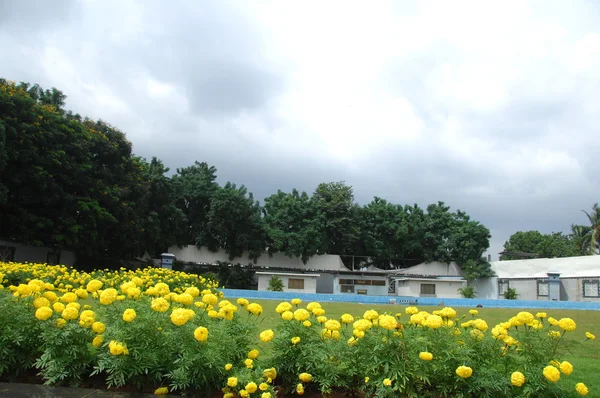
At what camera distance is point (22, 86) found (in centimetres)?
2688

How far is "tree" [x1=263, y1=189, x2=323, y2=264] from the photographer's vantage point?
39.0 meters

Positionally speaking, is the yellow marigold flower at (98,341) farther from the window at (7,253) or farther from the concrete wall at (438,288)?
the concrete wall at (438,288)

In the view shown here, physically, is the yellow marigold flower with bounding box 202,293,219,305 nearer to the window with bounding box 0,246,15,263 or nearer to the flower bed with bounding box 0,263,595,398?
the flower bed with bounding box 0,263,595,398

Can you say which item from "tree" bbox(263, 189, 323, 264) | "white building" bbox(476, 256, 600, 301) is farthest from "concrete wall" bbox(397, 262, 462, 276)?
"tree" bbox(263, 189, 323, 264)

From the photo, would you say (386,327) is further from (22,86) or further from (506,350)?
(22,86)

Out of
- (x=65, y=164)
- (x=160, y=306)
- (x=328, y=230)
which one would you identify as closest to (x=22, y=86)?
(x=65, y=164)

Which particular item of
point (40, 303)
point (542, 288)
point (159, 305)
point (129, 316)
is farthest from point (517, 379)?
point (542, 288)

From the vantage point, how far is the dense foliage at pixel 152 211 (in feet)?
80.0

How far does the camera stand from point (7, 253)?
25.9m

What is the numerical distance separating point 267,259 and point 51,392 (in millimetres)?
36325

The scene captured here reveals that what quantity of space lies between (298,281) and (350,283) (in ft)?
19.8

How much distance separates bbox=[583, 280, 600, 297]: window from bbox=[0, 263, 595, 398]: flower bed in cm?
3196

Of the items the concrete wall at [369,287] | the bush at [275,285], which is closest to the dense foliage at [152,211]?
the concrete wall at [369,287]

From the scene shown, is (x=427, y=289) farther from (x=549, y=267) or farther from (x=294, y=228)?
(x=294, y=228)
